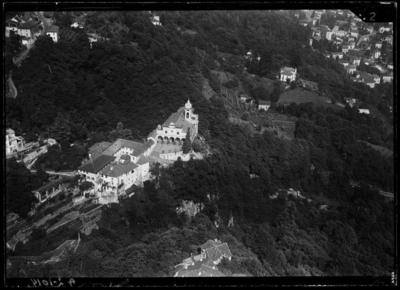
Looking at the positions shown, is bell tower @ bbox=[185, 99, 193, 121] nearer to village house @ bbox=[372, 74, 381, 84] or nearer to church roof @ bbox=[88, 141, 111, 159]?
church roof @ bbox=[88, 141, 111, 159]

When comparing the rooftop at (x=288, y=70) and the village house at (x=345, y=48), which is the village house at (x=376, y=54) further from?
the rooftop at (x=288, y=70)

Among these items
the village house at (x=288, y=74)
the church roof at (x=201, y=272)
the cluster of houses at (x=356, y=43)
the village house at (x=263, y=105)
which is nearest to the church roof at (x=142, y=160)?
the church roof at (x=201, y=272)

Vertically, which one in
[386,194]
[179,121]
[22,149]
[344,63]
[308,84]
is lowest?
[386,194]

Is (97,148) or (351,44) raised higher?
(351,44)

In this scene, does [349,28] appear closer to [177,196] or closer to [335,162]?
[335,162]

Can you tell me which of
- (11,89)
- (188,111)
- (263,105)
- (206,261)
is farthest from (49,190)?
(263,105)

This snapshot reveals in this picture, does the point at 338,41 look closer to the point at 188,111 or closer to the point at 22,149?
the point at 188,111

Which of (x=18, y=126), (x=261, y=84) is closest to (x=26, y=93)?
(x=18, y=126)
